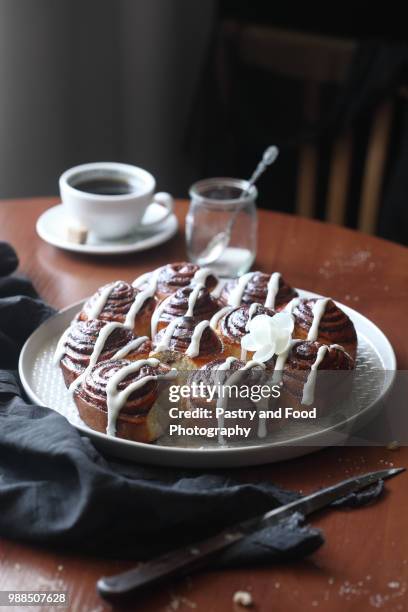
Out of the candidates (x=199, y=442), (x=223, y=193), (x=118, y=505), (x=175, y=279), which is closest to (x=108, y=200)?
(x=223, y=193)

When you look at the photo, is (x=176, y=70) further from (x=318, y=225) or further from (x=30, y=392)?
(x=30, y=392)

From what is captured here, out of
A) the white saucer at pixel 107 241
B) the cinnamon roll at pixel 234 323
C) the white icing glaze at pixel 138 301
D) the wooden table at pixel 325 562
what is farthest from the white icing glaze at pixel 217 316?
the white saucer at pixel 107 241

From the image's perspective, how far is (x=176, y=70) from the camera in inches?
111

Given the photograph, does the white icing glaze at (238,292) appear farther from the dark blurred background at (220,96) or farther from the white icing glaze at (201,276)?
the dark blurred background at (220,96)

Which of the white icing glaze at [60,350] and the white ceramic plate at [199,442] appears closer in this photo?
the white ceramic plate at [199,442]

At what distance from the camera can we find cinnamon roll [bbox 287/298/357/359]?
1.05 m

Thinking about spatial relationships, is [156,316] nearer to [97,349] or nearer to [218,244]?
[97,349]

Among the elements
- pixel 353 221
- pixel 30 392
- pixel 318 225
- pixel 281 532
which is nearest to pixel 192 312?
pixel 30 392

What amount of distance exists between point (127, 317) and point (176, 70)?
6.29 ft

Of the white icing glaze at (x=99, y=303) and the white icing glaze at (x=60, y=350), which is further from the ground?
the white icing glaze at (x=99, y=303)

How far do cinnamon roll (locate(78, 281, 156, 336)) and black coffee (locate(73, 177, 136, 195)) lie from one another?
0.43 metres

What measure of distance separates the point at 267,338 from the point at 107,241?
2.02 ft

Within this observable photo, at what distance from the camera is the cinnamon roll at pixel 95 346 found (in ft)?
3.31

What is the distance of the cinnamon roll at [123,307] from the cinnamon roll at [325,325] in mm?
211
